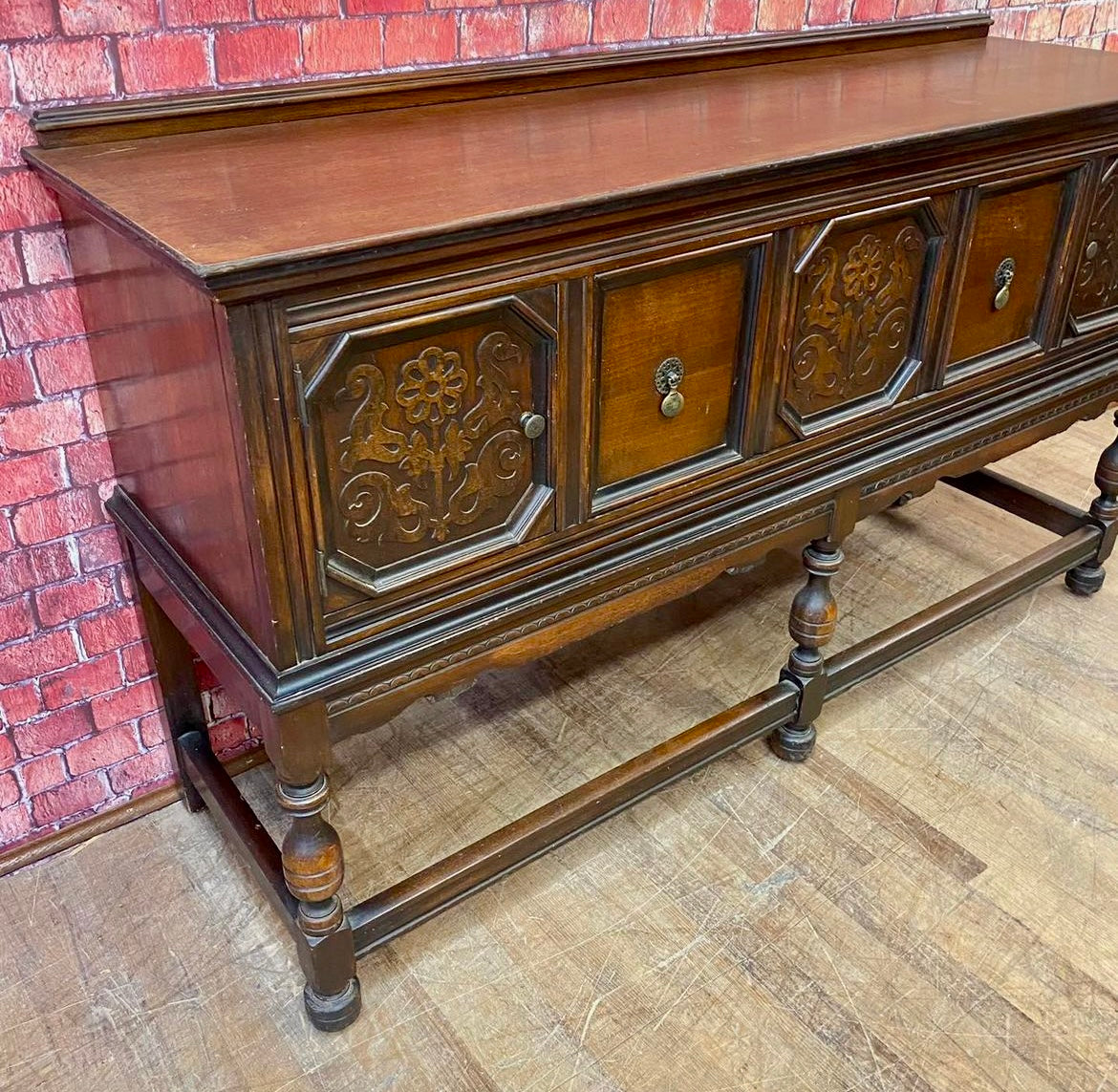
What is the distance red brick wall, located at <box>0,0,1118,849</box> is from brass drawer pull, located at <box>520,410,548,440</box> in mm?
736

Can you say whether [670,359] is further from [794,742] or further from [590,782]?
[794,742]

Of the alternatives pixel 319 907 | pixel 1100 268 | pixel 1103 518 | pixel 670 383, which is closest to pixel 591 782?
pixel 319 907

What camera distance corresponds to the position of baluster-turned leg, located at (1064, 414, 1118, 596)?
2.68 m

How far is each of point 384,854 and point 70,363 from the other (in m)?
1.01

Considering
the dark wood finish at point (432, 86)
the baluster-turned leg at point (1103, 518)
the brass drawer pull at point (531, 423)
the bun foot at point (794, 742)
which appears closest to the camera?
the brass drawer pull at point (531, 423)

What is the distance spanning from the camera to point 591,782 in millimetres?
1964

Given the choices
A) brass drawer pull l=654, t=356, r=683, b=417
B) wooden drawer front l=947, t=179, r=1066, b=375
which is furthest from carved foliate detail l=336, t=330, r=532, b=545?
wooden drawer front l=947, t=179, r=1066, b=375

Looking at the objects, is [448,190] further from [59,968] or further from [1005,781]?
[1005,781]

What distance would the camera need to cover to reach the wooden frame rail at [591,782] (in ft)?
5.78

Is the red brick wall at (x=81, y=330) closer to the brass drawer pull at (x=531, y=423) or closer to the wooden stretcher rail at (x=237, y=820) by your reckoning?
the wooden stretcher rail at (x=237, y=820)

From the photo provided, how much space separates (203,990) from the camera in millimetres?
1842

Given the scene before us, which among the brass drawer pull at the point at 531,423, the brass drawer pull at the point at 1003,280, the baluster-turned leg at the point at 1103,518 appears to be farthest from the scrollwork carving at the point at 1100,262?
the brass drawer pull at the point at 531,423

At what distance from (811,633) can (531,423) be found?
2.98ft

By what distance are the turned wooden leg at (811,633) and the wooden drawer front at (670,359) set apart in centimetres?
43
